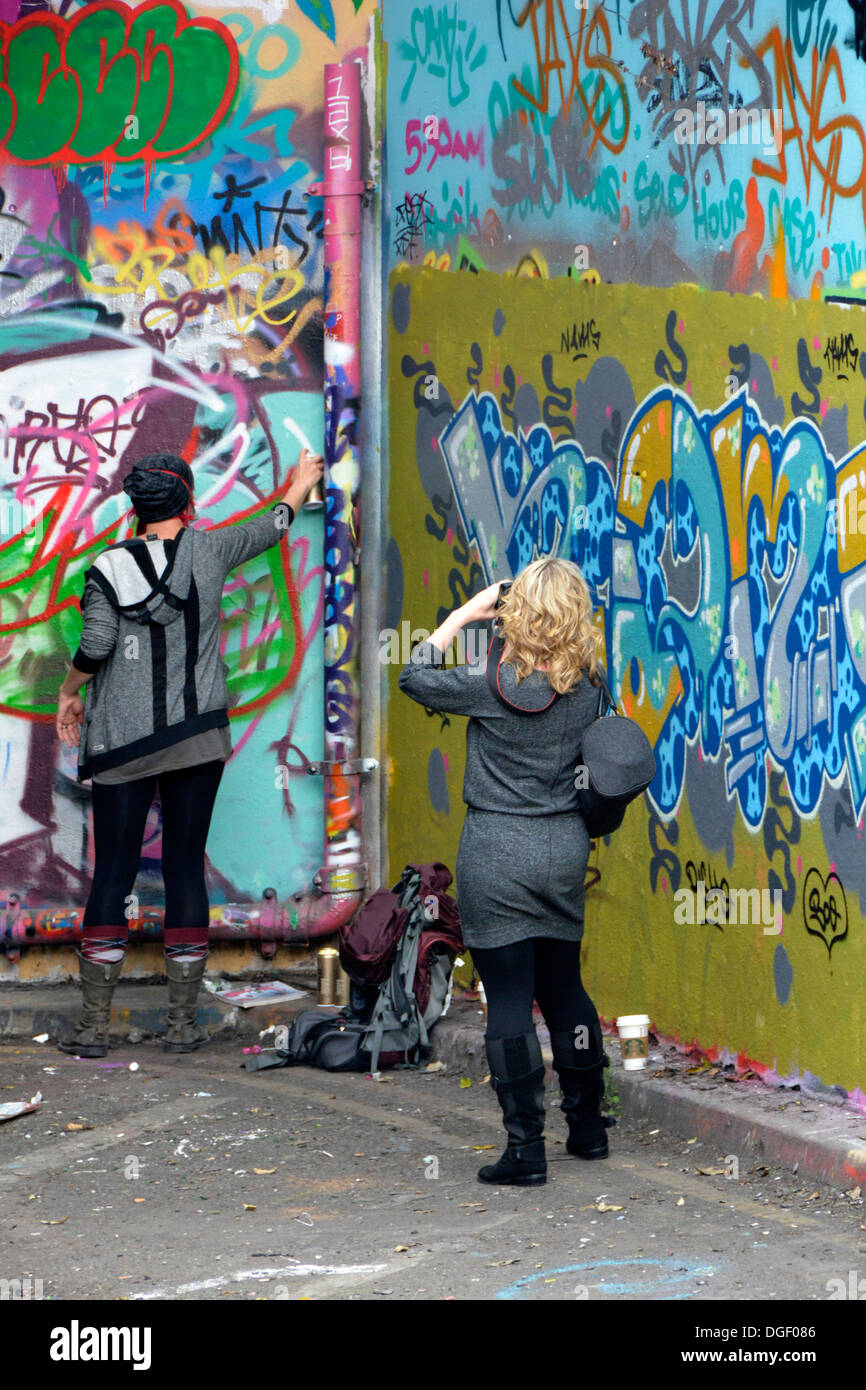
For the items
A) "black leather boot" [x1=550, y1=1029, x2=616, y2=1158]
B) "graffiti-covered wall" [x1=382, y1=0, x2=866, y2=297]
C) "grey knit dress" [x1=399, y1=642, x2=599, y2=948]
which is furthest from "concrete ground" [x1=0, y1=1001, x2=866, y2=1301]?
"graffiti-covered wall" [x1=382, y1=0, x2=866, y2=297]

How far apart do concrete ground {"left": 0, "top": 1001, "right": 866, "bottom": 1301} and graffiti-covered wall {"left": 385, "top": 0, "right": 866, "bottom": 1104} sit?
0.43 meters

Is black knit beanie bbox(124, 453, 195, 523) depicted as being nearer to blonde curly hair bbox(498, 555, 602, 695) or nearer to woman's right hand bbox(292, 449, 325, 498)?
woman's right hand bbox(292, 449, 325, 498)

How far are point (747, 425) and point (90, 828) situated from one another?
3562 millimetres

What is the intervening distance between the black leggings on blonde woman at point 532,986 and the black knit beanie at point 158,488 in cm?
246

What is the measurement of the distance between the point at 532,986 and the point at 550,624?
3.38 feet

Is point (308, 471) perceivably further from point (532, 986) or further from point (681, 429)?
point (532, 986)

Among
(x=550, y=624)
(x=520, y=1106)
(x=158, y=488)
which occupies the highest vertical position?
(x=158, y=488)

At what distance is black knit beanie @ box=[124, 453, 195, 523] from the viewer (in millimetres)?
6645

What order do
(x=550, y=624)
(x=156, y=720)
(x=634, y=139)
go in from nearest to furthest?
(x=550, y=624) < (x=634, y=139) < (x=156, y=720)

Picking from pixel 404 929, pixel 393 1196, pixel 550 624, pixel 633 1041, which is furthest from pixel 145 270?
pixel 393 1196

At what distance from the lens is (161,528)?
6715mm

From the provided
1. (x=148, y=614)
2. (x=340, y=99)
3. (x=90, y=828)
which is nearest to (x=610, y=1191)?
(x=148, y=614)

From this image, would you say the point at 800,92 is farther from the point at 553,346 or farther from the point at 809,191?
the point at 553,346

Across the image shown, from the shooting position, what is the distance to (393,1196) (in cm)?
500
